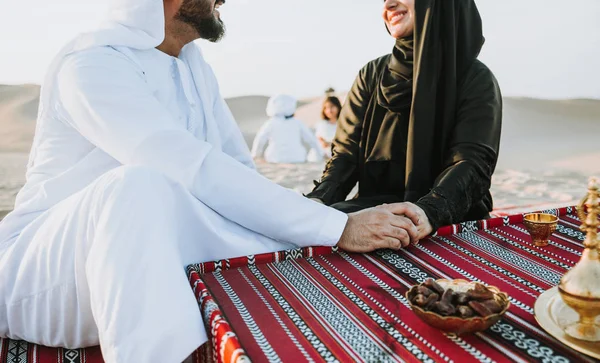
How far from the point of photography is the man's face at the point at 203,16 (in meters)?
2.02

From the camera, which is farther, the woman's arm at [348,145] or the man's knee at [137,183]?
the woman's arm at [348,145]

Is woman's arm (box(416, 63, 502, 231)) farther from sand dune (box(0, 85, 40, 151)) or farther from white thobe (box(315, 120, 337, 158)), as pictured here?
sand dune (box(0, 85, 40, 151))

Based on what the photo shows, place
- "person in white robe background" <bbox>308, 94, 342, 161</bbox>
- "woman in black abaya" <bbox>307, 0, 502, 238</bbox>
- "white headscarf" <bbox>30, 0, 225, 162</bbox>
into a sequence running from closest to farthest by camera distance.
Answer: "white headscarf" <bbox>30, 0, 225, 162</bbox>
"woman in black abaya" <bbox>307, 0, 502, 238</bbox>
"person in white robe background" <bbox>308, 94, 342, 161</bbox>

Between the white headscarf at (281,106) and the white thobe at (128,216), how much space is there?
4853 mm

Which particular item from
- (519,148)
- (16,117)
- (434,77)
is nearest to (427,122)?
(434,77)

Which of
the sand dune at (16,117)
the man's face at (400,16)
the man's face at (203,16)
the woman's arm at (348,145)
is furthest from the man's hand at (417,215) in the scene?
the sand dune at (16,117)

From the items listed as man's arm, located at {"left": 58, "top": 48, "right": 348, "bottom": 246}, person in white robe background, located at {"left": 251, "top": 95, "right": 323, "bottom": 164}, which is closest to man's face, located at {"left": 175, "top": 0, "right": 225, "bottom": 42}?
man's arm, located at {"left": 58, "top": 48, "right": 348, "bottom": 246}

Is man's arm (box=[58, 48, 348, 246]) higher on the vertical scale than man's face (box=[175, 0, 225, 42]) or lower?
lower

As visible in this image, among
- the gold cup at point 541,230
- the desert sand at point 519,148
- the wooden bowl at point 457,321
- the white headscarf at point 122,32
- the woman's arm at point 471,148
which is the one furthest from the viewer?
the desert sand at point 519,148

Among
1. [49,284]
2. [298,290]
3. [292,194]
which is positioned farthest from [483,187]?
[49,284]

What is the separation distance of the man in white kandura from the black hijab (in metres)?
0.60

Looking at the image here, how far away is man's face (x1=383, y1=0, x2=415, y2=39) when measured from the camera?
7.15 feet

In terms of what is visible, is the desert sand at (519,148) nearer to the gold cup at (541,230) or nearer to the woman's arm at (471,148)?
the woman's arm at (471,148)

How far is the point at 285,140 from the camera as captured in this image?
22.7ft
